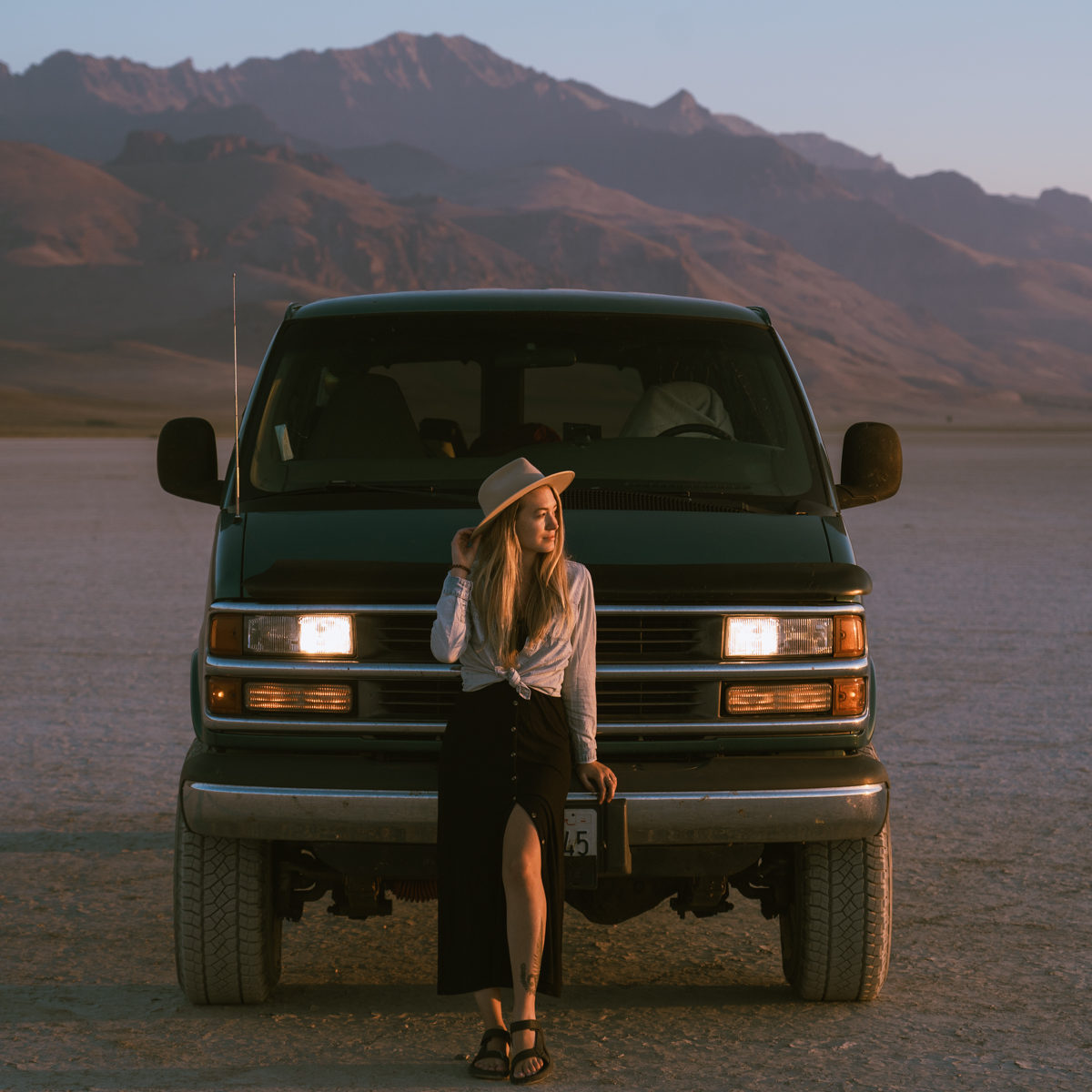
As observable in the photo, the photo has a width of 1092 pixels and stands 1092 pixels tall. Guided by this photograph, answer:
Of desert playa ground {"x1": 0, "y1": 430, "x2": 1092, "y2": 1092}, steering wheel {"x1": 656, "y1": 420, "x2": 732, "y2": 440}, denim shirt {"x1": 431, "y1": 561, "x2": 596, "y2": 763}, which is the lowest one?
desert playa ground {"x1": 0, "y1": 430, "x2": 1092, "y2": 1092}

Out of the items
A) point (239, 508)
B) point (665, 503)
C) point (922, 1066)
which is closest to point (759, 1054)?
point (922, 1066)

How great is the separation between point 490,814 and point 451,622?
50 cm

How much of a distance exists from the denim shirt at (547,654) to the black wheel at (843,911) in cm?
87

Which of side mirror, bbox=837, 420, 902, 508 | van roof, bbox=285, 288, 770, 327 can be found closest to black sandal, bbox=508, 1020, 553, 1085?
side mirror, bbox=837, 420, 902, 508

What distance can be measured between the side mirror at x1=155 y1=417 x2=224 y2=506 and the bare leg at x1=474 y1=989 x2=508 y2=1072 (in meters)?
1.94

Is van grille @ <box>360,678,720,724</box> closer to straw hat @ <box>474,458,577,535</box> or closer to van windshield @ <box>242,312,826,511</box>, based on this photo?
straw hat @ <box>474,458,577,535</box>

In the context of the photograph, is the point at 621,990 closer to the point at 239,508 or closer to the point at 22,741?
the point at 239,508

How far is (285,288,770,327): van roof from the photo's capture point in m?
5.97

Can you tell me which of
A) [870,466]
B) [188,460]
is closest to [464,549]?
[188,460]

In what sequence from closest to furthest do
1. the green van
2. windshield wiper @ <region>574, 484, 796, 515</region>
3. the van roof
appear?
1. the green van
2. windshield wiper @ <region>574, 484, 796, 515</region>
3. the van roof

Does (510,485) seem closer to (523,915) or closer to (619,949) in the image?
(523,915)

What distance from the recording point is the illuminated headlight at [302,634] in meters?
4.46

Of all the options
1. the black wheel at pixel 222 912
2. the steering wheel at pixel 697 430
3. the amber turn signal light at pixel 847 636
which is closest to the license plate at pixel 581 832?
the amber turn signal light at pixel 847 636

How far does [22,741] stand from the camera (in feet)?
28.5
